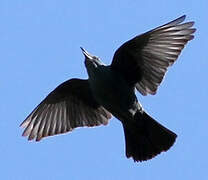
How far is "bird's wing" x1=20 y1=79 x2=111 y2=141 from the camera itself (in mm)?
14992

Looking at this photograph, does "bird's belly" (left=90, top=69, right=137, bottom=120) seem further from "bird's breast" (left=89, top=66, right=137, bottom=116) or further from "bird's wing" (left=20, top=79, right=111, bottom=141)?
Answer: "bird's wing" (left=20, top=79, right=111, bottom=141)

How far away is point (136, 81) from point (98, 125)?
1.33 metres

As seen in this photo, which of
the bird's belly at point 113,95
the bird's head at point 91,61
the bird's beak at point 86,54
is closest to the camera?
the bird's belly at point 113,95

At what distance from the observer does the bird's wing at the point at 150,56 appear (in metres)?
13.5

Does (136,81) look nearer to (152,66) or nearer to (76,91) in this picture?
(152,66)

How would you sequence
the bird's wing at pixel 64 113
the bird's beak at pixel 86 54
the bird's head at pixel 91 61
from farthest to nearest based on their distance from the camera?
the bird's wing at pixel 64 113
the bird's beak at pixel 86 54
the bird's head at pixel 91 61

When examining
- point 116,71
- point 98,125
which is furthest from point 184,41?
point 98,125

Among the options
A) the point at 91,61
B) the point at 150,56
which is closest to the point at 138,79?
the point at 150,56

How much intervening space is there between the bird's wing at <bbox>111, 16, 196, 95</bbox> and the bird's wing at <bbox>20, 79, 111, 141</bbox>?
1.19 meters

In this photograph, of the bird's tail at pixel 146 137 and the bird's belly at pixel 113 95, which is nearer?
the bird's belly at pixel 113 95

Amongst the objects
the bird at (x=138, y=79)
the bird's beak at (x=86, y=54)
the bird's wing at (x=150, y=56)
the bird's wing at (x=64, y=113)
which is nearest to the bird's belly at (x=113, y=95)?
the bird at (x=138, y=79)

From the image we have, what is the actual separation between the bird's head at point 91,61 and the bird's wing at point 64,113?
41.1 inches

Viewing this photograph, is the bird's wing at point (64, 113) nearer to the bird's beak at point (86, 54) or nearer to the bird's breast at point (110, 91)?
the bird's beak at point (86, 54)

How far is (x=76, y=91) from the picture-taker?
15.0 metres
